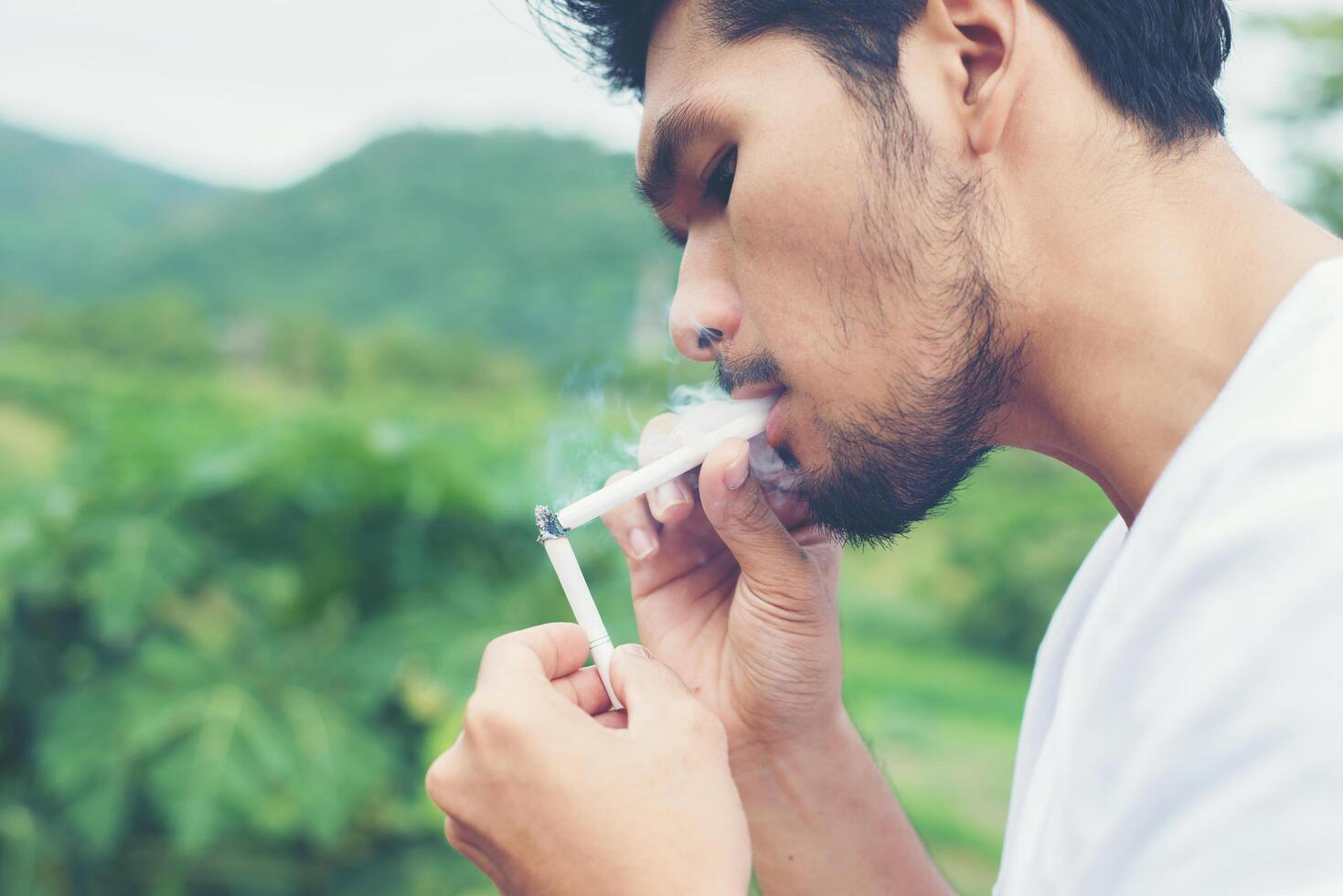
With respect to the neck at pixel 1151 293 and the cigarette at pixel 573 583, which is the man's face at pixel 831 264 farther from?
the cigarette at pixel 573 583

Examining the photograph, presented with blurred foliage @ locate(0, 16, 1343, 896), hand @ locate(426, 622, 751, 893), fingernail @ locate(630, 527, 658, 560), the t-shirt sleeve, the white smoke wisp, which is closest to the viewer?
the t-shirt sleeve

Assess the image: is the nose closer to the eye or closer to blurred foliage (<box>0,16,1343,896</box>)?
the eye

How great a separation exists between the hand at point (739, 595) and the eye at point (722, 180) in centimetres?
35

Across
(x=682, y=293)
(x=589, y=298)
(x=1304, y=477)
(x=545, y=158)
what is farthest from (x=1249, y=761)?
(x=545, y=158)

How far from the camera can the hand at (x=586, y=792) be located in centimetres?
107

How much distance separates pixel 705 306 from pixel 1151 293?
585 mm

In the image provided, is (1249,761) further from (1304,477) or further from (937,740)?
(937,740)

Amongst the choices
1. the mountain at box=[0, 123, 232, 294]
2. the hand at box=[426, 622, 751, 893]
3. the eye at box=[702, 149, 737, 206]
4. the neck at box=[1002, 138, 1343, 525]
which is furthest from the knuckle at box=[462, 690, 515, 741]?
the mountain at box=[0, 123, 232, 294]

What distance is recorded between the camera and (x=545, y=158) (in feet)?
28.9

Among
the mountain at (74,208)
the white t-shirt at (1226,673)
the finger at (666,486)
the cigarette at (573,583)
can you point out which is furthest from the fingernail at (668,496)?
the mountain at (74,208)

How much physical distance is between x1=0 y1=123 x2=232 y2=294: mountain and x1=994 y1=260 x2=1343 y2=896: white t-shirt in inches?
277

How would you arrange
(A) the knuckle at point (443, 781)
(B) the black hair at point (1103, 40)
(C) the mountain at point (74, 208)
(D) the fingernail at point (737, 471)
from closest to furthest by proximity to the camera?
(A) the knuckle at point (443, 781)
(B) the black hair at point (1103, 40)
(D) the fingernail at point (737, 471)
(C) the mountain at point (74, 208)

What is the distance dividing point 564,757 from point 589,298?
4.98 meters

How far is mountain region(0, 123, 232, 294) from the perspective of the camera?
22.1 feet
